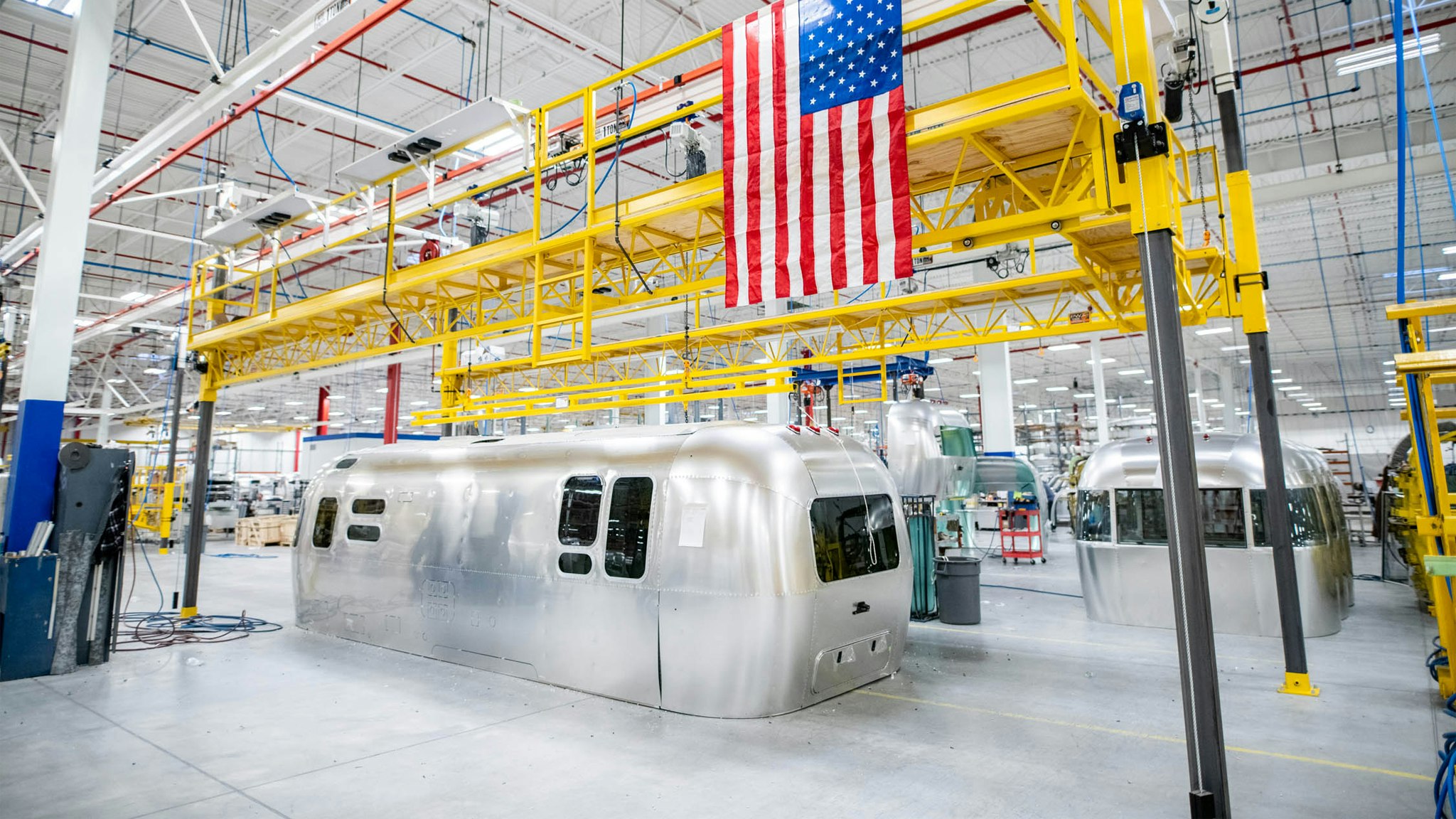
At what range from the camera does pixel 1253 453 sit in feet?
32.7

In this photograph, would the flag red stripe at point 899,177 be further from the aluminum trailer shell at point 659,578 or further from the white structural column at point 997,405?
the white structural column at point 997,405

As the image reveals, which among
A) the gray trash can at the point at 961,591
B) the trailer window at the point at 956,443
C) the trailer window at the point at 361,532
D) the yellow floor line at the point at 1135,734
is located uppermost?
the trailer window at the point at 956,443

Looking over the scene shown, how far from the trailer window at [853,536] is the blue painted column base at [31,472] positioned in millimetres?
8216

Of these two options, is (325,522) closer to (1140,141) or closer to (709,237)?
(709,237)

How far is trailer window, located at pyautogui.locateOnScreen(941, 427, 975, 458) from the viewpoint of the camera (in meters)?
19.1

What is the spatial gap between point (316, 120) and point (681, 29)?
302 inches

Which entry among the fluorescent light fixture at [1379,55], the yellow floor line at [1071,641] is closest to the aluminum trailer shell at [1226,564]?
the yellow floor line at [1071,641]

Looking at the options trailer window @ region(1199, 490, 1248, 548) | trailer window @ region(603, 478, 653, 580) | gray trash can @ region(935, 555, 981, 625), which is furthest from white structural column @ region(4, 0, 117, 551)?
trailer window @ region(1199, 490, 1248, 548)

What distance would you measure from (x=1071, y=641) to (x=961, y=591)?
156cm

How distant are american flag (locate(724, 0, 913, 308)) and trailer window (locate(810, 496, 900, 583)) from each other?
2.08 metres

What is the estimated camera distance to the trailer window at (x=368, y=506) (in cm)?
929

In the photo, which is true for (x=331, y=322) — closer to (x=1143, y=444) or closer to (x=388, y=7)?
(x=388, y=7)

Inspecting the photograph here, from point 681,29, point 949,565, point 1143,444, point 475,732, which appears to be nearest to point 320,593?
point 475,732

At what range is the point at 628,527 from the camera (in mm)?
6910
